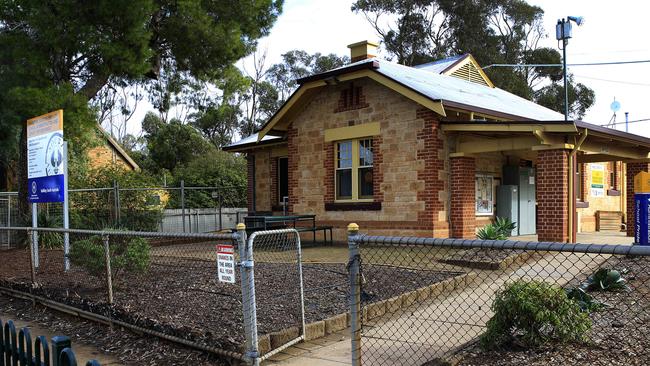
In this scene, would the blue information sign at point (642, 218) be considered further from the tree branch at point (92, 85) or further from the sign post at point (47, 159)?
the tree branch at point (92, 85)

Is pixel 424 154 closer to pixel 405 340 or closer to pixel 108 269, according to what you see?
pixel 405 340

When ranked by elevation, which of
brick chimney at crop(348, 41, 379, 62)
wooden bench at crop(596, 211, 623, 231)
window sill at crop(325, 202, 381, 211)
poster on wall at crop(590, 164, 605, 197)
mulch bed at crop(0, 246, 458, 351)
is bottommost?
wooden bench at crop(596, 211, 623, 231)

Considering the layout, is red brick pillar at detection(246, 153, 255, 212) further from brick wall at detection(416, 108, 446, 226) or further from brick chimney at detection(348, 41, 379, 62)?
brick wall at detection(416, 108, 446, 226)

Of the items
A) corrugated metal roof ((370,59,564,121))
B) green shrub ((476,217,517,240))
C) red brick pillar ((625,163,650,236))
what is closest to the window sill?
green shrub ((476,217,517,240))

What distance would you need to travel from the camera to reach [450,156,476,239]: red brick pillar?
1385 cm

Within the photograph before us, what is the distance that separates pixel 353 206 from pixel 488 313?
8.16 meters

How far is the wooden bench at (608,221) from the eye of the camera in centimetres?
2130

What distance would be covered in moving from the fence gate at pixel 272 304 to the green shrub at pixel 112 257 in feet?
5.69

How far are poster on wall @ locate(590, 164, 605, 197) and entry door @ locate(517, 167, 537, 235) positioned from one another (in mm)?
5333

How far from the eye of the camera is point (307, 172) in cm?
1662

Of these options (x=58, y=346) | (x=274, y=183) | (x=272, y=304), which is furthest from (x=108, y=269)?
(x=274, y=183)

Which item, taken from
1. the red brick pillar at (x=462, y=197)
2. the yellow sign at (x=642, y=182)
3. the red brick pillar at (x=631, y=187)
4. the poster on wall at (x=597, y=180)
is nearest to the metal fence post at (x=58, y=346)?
the red brick pillar at (x=462, y=197)

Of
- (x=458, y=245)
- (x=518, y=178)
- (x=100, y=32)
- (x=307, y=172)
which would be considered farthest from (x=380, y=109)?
(x=458, y=245)

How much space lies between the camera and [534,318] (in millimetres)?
4859
